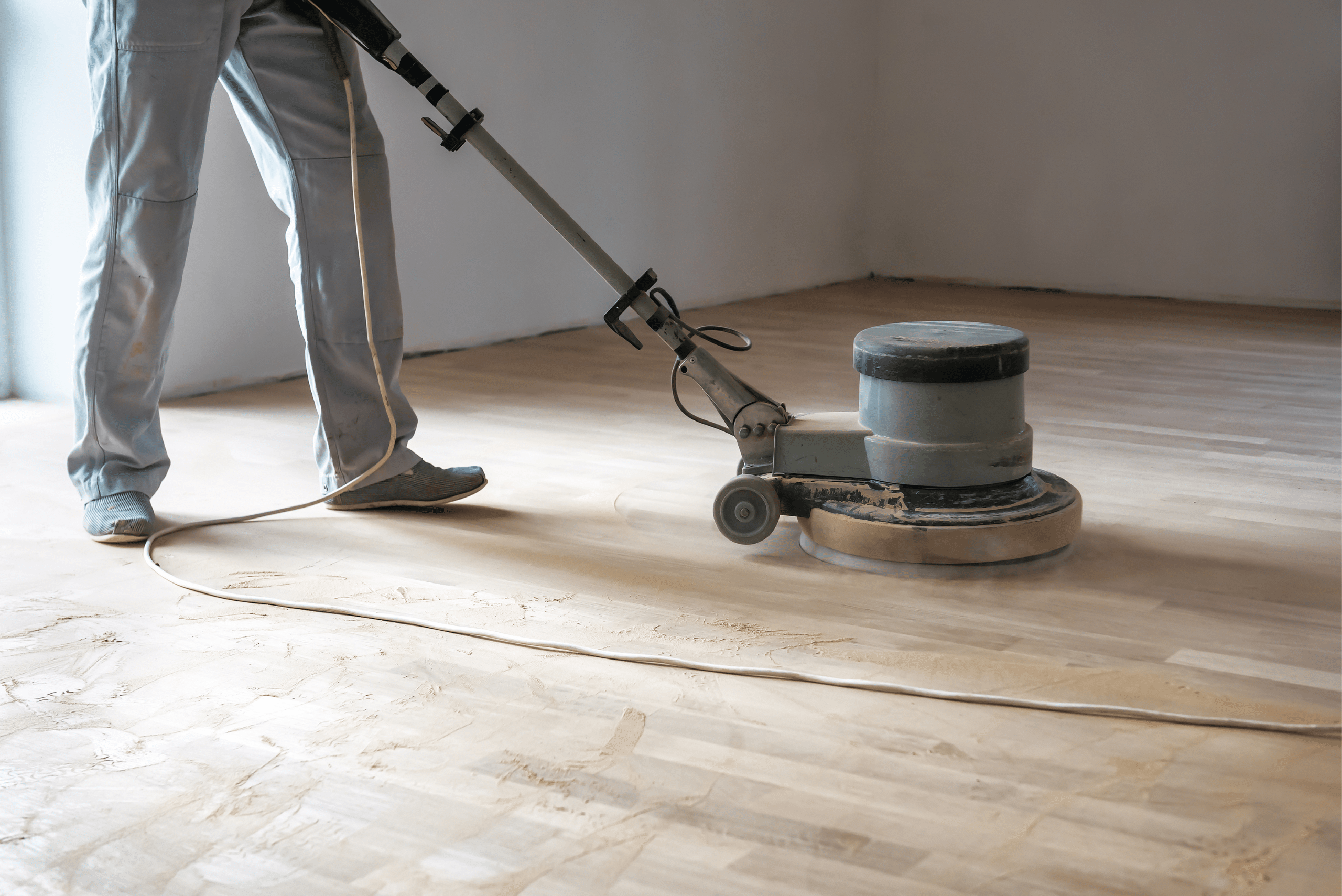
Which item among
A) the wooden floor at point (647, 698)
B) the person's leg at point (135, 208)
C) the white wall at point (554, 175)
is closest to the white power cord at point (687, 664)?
the wooden floor at point (647, 698)

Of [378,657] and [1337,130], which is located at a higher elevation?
[1337,130]

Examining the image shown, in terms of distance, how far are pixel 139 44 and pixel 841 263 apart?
4.40 metres

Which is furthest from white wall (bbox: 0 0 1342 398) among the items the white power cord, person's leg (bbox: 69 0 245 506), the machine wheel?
the machine wheel

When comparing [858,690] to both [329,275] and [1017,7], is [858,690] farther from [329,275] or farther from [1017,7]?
[1017,7]

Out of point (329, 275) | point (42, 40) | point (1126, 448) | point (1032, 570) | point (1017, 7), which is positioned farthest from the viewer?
point (1017, 7)

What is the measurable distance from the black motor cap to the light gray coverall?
2.64 feet

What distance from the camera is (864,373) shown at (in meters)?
1.84

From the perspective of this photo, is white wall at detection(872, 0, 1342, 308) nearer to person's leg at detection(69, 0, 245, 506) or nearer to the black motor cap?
the black motor cap

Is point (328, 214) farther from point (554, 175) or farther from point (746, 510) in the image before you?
point (554, 175)

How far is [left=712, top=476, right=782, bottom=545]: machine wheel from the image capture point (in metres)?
1.85

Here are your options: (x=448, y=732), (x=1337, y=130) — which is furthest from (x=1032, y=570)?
(x=1337, y=130)

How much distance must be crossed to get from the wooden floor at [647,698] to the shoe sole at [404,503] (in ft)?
0.06

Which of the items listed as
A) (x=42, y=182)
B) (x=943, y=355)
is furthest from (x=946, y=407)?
(x=42, y=182)

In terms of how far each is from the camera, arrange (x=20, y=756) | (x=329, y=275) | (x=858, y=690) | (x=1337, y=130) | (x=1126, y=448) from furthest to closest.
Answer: (x=1337, y=130), (x=1126, y=448), (x=329, y=275), (x=858, y=690), (x=20, y=756)
